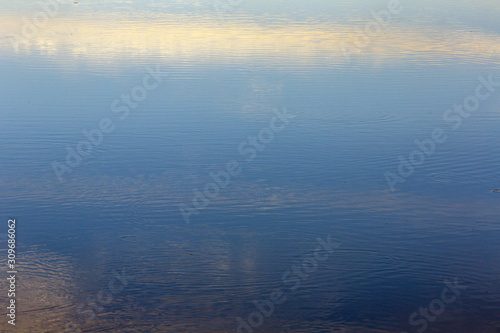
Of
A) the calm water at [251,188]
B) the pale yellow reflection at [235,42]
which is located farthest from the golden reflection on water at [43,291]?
the pale yellow reflection at [235,42]

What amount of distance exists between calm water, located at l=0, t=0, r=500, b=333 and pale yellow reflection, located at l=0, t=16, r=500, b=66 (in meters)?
0.19

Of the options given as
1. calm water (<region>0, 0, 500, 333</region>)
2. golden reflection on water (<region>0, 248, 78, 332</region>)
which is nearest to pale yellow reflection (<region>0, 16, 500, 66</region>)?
calm water (<region>0, 0, 500, 333</region>)

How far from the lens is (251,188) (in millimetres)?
9500

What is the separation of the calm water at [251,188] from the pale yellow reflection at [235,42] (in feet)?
0.64

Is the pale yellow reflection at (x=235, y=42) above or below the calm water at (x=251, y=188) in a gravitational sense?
above

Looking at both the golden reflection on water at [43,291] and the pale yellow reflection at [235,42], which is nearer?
the golden reflection on water at [43,291]

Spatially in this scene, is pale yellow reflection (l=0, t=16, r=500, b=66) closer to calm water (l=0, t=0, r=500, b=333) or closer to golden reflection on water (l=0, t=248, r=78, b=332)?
calm water (l=0, t=0, r=500, b=333)

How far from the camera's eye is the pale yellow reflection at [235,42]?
18.4 metres

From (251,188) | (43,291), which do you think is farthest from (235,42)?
(43,291)

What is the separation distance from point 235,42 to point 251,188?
1210 centimetres

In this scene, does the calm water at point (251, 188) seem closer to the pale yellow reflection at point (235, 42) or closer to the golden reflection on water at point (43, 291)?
the golden reflection on water at point (43, 291)

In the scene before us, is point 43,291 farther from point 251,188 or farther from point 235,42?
point 235,42

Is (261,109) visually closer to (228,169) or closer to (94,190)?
(228,169)

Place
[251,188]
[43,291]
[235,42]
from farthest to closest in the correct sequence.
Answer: [235,42] < [251,188] < [43,291]
